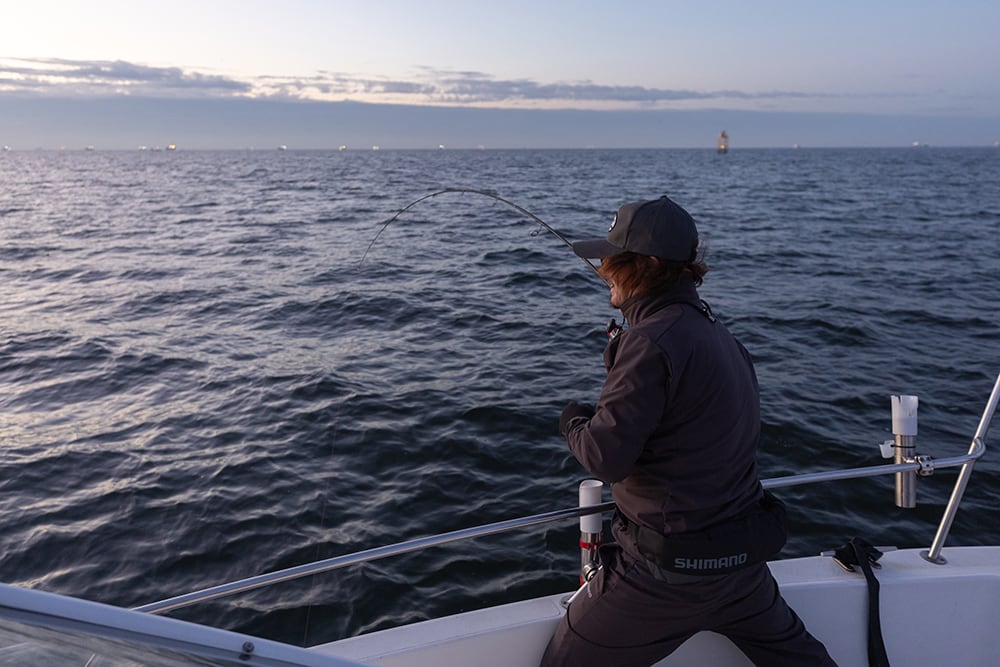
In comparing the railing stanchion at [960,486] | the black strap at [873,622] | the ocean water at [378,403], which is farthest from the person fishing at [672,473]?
the ocean water at [378,403]

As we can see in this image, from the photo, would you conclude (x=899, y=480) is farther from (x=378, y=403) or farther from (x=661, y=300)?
(x=378, y=403)

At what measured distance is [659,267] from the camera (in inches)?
79.4

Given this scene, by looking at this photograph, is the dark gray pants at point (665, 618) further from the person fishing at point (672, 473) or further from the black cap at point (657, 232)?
the black cap at point (657, 232)

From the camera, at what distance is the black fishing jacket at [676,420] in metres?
1.87

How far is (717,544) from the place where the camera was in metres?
1.98

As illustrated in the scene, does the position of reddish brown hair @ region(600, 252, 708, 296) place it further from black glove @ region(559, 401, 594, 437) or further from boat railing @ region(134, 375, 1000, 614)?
boat railing @ region(134, 375, 1000, 614)

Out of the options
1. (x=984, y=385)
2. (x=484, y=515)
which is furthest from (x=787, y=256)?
(x=484, y=515)

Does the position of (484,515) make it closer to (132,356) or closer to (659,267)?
(659,267)

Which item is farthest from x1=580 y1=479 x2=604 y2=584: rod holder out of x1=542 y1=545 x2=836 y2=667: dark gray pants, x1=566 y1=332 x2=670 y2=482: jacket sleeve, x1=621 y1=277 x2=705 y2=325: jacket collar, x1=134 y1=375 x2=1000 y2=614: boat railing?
x1=621 y1=277 x2=705 y2=325: jacket collar

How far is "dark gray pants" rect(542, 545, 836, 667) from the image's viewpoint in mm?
2062

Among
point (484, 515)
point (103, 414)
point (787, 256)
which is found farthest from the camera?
point (787, 256)

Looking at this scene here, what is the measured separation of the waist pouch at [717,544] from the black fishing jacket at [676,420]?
2cm

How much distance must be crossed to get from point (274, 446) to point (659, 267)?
5374mm

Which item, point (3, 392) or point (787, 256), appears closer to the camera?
point (3, 392)
